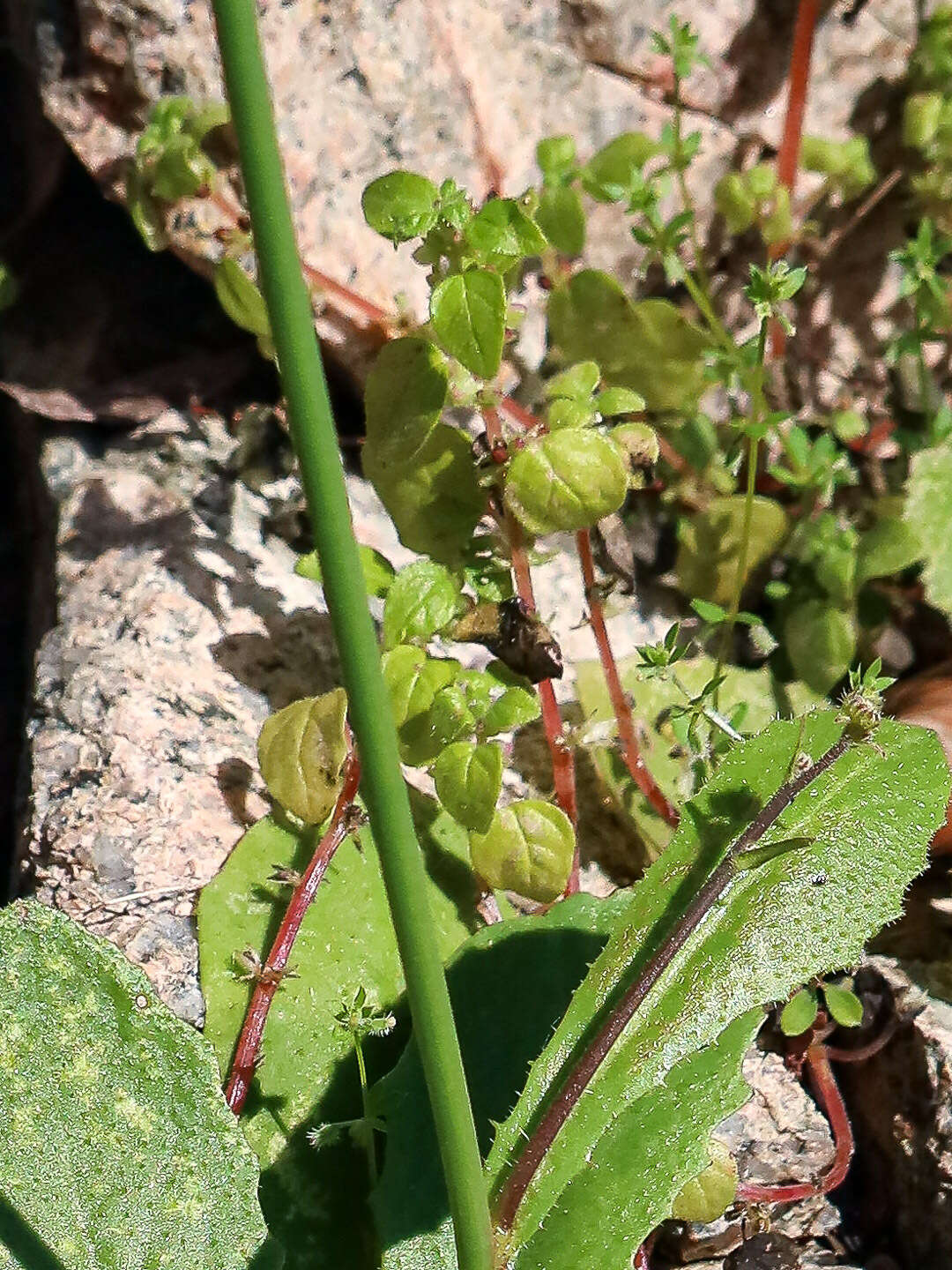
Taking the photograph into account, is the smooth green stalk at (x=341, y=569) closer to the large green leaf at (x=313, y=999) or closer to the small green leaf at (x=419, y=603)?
the large green leaf at (x=313, y=999)

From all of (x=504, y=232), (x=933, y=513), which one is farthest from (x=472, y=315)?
(x=933, y=513)

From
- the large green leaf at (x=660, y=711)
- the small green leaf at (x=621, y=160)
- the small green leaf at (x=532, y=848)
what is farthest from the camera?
the small green leaf at (x=621, y=160)

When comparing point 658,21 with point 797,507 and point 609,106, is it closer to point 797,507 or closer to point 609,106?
point 609,106

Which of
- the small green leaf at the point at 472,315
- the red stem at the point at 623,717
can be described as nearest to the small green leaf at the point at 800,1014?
the red stem at the point at 623,717

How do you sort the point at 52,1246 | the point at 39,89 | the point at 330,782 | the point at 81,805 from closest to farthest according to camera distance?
1. the point at 52,1246
2. the point at 330,782
3. the point at 81,805
4. the point at 39,89

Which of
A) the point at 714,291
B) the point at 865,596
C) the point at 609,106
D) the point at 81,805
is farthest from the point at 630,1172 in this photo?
the point at 609,106

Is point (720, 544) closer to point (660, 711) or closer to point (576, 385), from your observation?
point (660, 711)

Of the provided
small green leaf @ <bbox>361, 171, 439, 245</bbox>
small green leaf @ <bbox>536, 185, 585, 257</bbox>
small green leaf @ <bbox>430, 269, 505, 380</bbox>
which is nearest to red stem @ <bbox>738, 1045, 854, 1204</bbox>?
small green leaf @ <bbox>430, 269, 505, 380</bbox>
